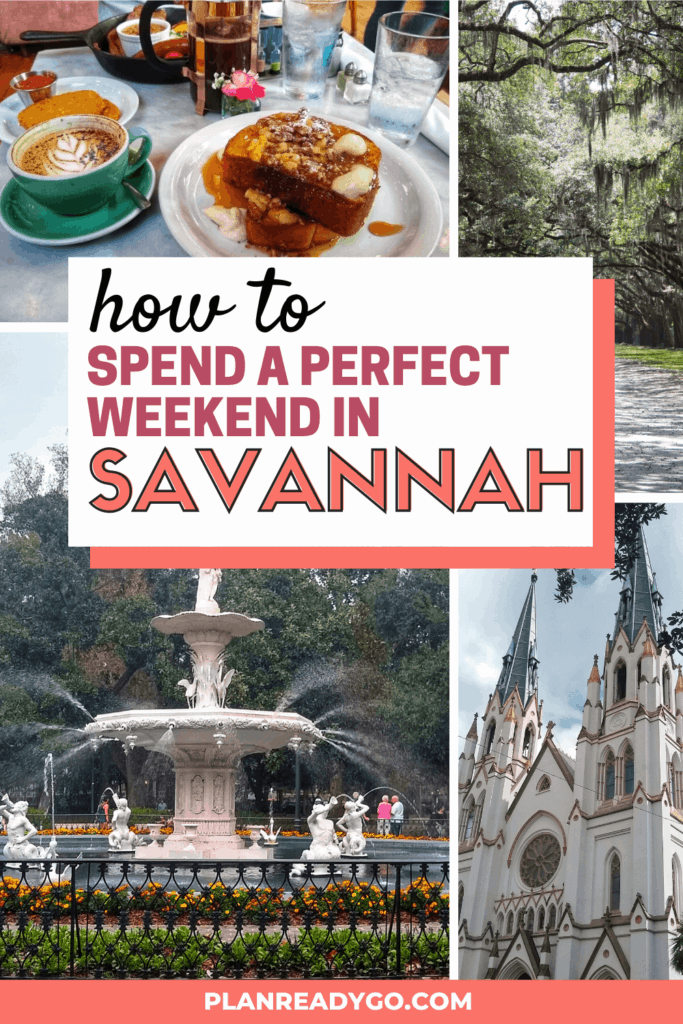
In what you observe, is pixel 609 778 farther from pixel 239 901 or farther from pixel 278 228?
pixel 278 228

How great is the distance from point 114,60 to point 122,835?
392 cm

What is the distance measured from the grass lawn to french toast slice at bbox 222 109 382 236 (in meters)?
1.29

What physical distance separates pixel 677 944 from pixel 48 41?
4890 millimetres

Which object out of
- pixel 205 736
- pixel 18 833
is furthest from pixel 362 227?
Result: pixel 18 833

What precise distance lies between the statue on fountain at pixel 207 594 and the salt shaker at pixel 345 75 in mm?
2693

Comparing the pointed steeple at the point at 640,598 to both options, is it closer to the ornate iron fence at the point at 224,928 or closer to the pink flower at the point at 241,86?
the ornate iron fence at the point at 224,928

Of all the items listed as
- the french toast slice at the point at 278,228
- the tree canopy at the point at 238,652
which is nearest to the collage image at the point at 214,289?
the french toast slice at the point at 278,228

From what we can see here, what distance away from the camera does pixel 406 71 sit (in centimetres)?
473

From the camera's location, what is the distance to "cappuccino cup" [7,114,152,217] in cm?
447

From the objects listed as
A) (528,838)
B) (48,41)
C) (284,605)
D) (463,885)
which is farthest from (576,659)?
(48,41)

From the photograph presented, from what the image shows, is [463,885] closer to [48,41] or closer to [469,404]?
[469,404]
